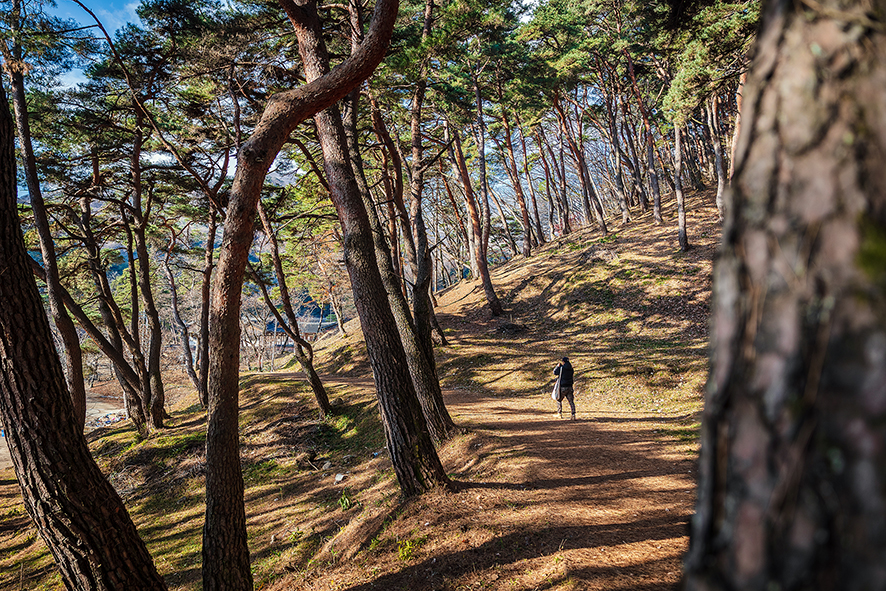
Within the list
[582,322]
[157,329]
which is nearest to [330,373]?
[157,329]

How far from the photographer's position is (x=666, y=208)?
75.7ft

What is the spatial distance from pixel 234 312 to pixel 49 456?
1.65m

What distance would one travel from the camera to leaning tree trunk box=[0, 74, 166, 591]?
3252mm

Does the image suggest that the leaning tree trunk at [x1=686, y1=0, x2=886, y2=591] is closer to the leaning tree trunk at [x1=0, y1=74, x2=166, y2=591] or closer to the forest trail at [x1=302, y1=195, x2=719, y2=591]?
the forest trail at [x1=302, y1=195, x2=719, y2=591]

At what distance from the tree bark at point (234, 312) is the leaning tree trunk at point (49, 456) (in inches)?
23.0

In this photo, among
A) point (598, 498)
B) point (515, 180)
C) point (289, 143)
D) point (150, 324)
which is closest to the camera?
point (598, 498)

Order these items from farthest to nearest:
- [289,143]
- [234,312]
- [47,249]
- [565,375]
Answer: [289,143]
[565,375]
[47,249]
[234,312]

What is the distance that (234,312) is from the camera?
148 inches

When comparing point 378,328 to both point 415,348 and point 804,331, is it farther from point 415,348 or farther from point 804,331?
point 804,331

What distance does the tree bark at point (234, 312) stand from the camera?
3.49 meters

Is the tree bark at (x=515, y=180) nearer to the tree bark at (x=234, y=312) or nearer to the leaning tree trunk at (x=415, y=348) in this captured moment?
the leaning tree trunk at (x=415, y=348)

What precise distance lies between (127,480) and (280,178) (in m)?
9.64

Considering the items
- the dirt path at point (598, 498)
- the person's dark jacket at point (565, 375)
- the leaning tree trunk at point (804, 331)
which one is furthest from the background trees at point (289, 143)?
the leaning tree trunk at point (804, 331)

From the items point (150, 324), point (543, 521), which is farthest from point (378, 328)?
point (150, 324)
